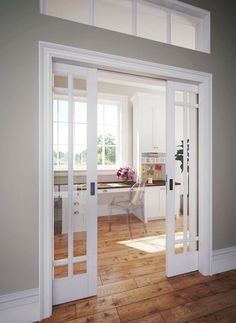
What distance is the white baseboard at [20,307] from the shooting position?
1.40m

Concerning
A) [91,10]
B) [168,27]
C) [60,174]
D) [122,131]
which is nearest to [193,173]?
[60,174]

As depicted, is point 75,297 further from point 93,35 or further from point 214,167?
point 93,35

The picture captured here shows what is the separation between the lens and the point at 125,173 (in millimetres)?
4117

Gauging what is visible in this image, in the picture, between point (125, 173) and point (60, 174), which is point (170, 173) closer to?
point (60, 174)

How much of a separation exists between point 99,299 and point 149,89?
4.44 meters

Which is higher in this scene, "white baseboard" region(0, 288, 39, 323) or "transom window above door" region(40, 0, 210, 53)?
"transom window above door" region(40, 0, 210, 53)

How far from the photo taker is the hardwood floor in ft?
4.97

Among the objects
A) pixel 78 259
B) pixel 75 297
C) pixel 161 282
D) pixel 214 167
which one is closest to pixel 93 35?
pixel 214 167

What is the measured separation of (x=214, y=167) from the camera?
2.12m

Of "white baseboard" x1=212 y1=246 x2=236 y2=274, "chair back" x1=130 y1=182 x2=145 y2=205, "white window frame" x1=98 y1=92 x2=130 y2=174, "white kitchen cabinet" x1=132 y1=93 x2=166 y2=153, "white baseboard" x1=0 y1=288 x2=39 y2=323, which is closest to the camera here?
"white baseboard" x1=0 y1=288 x2=39 y2=323

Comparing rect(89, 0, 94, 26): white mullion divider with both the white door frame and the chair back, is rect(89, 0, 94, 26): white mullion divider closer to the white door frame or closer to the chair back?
the white door frame

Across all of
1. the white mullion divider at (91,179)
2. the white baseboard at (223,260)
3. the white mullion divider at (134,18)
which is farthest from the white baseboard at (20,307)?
the white mullion divider at (134,18)

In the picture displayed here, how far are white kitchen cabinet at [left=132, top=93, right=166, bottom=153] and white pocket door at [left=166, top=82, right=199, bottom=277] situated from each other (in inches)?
75.7

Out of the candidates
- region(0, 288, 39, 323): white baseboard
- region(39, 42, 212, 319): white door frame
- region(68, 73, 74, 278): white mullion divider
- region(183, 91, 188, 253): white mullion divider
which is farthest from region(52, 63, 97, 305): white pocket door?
region(183, 91, 188, 253): white mullion divider
